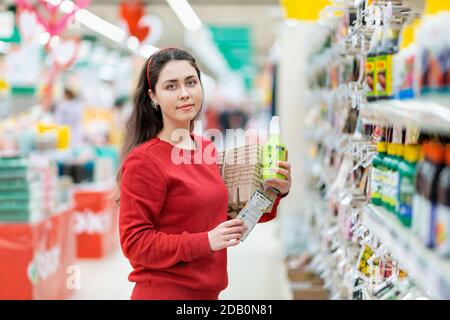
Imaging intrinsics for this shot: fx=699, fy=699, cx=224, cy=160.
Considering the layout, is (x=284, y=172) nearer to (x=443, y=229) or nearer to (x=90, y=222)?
(x=443, y=229)

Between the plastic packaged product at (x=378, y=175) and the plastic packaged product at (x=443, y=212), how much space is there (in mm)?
745

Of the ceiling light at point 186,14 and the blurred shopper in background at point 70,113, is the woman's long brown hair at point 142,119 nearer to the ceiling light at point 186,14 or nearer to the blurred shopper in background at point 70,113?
the blurred shopper in background at point 70,113

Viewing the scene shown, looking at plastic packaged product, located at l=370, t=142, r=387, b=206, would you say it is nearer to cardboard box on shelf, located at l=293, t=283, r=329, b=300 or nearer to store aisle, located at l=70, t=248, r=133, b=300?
cardboard box on shelf, located at l=293, t=283, r=329, b=300

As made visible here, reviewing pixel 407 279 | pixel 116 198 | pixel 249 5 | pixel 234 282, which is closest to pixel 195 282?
pixel 116 198

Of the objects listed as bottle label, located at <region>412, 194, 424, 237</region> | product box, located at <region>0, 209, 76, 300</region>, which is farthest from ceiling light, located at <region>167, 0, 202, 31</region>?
bottle label, located at <region>412, 194, 424, 237</region>

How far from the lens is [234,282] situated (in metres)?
6.48

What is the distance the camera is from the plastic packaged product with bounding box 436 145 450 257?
4.70 ft

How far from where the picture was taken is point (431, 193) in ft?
5.04

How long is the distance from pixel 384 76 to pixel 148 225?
0.97 m

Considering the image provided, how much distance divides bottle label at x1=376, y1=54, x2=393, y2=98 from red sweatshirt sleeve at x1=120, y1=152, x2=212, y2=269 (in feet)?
2.59

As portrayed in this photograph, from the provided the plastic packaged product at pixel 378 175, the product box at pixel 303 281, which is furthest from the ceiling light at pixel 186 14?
the plastic packaged product at pixel 378 175

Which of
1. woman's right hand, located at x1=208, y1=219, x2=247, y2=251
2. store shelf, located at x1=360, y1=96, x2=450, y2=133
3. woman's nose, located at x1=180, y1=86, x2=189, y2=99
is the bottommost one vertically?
woman's right hand, located at x1=208, y1=219, x2=247, y2=251

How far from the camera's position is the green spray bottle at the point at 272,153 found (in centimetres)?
246
